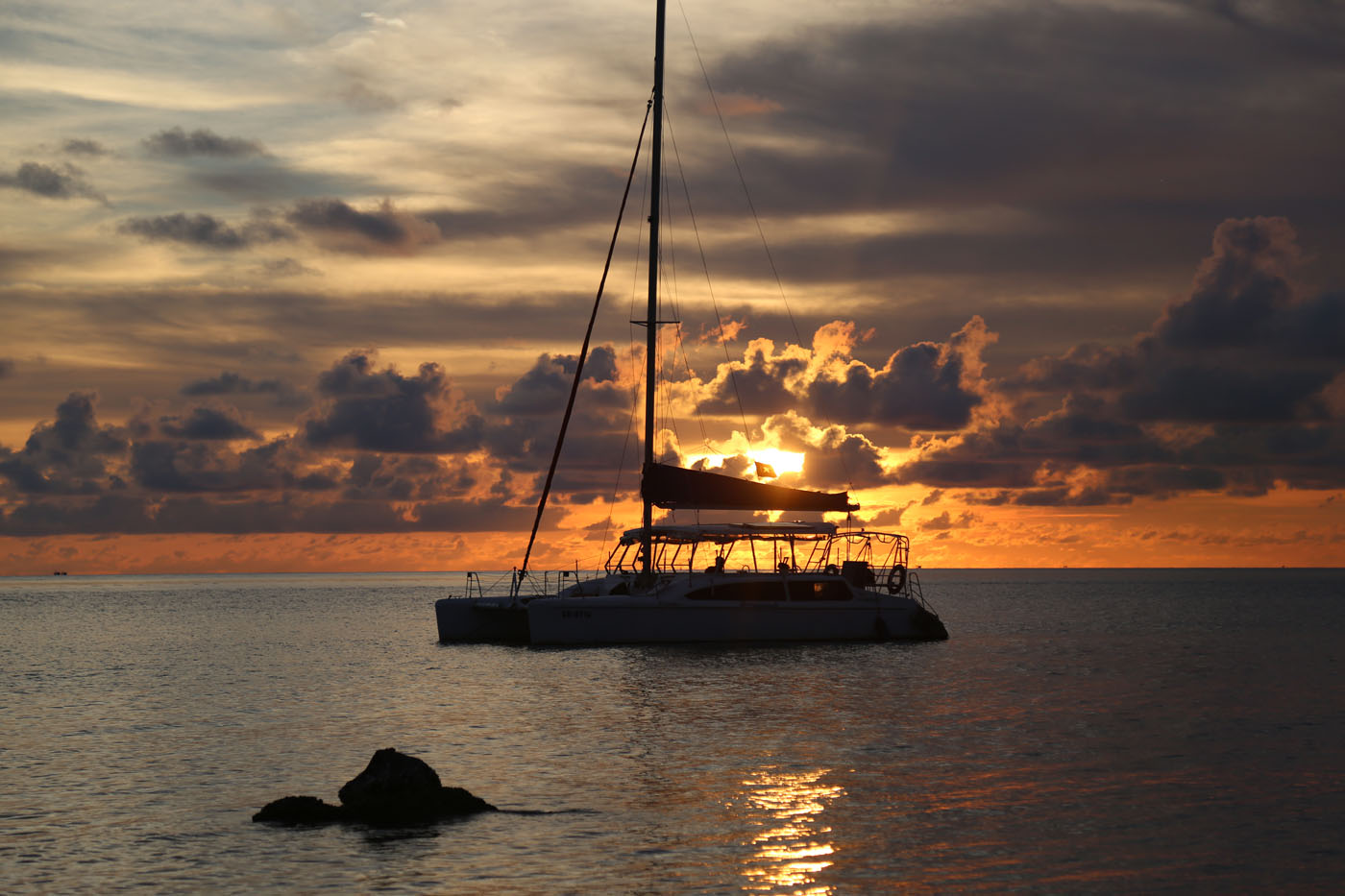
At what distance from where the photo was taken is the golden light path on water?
61.6ft

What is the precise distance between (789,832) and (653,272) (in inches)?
1412

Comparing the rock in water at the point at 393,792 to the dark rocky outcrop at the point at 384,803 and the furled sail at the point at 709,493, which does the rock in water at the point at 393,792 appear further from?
the furled sail at the point at 709,493

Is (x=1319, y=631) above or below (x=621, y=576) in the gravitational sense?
below

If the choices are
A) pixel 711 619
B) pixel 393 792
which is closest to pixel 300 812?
pixel 393 792

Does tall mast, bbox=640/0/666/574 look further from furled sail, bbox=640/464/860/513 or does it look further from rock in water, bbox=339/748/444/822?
rock in water, bbox=339/748/444/822

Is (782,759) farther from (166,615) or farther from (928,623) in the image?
(166,615)

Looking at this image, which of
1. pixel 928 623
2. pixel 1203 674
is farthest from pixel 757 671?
pixel 1203 674

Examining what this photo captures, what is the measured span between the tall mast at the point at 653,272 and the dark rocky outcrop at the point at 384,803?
99.4ft

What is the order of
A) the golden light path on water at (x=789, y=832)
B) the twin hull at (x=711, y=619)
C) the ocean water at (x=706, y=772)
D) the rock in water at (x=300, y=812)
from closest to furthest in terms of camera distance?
1. the golden light path on water at (x=789, y=832)
2. the ocean water at (x=706, y=772)
3. the rock in water at (x=300, y=812)
4. the twin hull at (x=711, y=619)

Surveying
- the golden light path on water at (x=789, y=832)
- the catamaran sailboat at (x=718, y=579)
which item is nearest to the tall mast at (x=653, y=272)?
the catamaran sailboat at (x=718, y=579)

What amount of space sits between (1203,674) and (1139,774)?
2822 centimetres

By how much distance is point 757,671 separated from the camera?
4981cm

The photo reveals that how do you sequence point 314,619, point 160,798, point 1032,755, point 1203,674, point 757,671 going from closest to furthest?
point 160,798
point 1032,755
point 757,671
point 1203,674
point 314,619

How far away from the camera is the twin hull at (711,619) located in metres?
50.8
